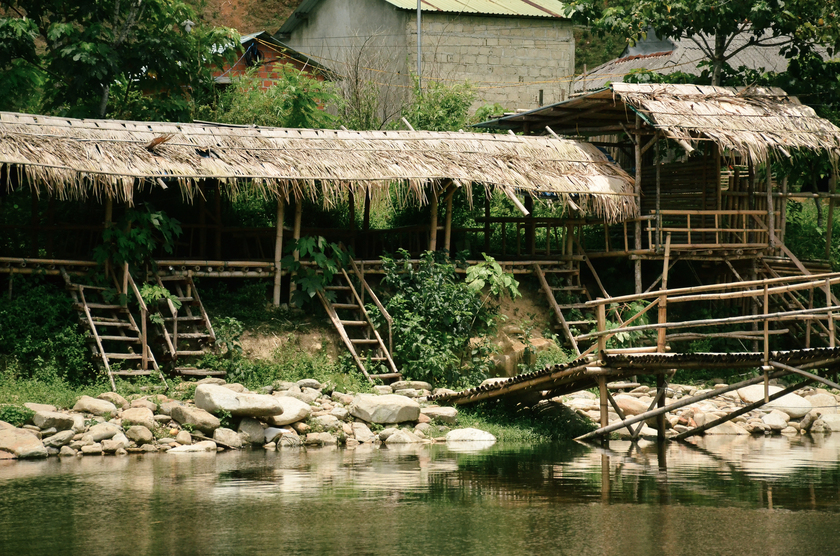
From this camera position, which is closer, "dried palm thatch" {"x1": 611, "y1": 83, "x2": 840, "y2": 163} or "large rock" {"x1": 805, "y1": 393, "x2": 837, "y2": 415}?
"large rock" {"x1": 805, "y1": 393, "x2": 837, "y2": 415}

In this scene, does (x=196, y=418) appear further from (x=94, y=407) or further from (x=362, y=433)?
(x=362, y=433)

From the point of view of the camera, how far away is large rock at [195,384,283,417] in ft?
45.5

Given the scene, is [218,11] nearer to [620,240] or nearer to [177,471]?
[620,240]

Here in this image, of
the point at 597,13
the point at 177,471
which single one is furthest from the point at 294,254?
the point at 597,13

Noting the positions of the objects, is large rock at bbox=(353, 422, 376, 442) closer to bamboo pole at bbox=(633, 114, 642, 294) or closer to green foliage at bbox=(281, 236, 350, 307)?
green foliage at bbox=(281, 236, 350, 307)

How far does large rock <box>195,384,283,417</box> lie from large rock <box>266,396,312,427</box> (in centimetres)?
18

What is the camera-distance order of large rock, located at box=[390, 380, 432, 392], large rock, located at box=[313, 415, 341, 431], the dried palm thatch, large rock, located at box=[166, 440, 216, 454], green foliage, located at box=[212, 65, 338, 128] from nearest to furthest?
large rock, located at box=[166, 440, 216, 454]
large rock, located at box=[313, 415, 341, 431]
large rock, located at box=[390, 380, 432, 392]
the dried palm thatch
green foliage, located at box=[212, 65, 338, 128]

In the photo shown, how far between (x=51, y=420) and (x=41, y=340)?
240 cm

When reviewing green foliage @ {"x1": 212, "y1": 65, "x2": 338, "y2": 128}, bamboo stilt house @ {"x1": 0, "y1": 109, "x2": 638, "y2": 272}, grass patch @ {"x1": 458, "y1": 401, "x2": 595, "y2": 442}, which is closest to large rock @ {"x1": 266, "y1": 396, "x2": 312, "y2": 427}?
grass patch @ {"x1": 458, "y1": 401, "x2": 595, "y2": 442}

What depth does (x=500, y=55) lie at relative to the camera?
28.3 meters

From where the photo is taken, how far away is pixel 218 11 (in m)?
37.0

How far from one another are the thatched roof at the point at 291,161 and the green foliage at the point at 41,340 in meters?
1.61

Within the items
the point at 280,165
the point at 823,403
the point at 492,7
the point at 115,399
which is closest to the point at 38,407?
the point at 115,399

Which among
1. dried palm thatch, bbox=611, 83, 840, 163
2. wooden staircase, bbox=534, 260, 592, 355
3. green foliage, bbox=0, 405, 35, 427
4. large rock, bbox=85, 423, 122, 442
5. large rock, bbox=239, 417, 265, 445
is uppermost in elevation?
dried palm thatch, bbox=611, 83, 840, 163
